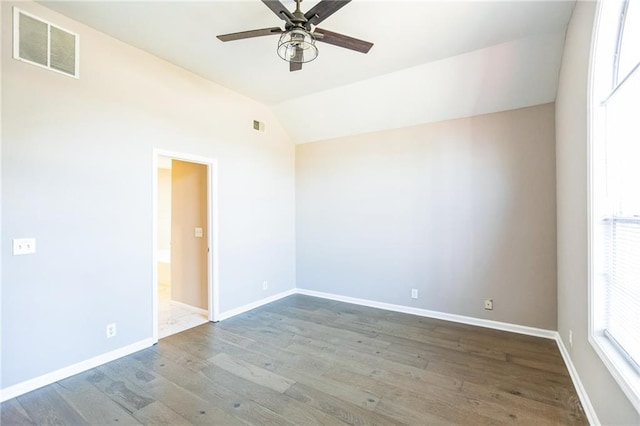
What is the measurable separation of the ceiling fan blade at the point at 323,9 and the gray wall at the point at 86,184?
7.18ft

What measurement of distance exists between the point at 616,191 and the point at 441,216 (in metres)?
2.17

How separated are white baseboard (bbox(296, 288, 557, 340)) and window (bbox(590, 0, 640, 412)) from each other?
167cm

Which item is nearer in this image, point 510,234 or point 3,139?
point 3,139

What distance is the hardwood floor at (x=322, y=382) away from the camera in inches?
83.3

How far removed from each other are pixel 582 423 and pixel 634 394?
88 cm

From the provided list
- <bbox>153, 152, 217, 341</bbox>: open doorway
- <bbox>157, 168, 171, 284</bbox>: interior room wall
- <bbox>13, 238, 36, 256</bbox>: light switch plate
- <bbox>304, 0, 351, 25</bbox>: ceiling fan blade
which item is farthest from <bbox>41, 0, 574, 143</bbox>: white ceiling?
<bbox>157, 168, 171, 284</bbox>: interior room wall

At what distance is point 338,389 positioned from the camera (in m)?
2.43

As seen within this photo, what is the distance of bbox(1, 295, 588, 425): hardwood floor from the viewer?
83.3 inches

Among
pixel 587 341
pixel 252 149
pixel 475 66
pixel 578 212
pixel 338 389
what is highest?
pixel 475 66

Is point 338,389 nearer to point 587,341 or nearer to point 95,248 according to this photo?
point 587,341

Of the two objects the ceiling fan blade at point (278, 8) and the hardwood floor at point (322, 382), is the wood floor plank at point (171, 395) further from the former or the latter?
the ceiling fan blade at point (278, 8)

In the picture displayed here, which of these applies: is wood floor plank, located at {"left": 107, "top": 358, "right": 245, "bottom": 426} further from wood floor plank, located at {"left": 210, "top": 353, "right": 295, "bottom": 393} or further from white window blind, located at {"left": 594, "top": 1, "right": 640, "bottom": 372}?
white window blind, located at {"left": 594, "top": 1, "right": 640, "bottom": 372}

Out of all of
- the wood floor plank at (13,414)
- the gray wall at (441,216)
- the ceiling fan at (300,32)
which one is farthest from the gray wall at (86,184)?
the gray wall at (441,216)

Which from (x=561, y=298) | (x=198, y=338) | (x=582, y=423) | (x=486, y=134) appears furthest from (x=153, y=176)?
(x=561, y=298)
